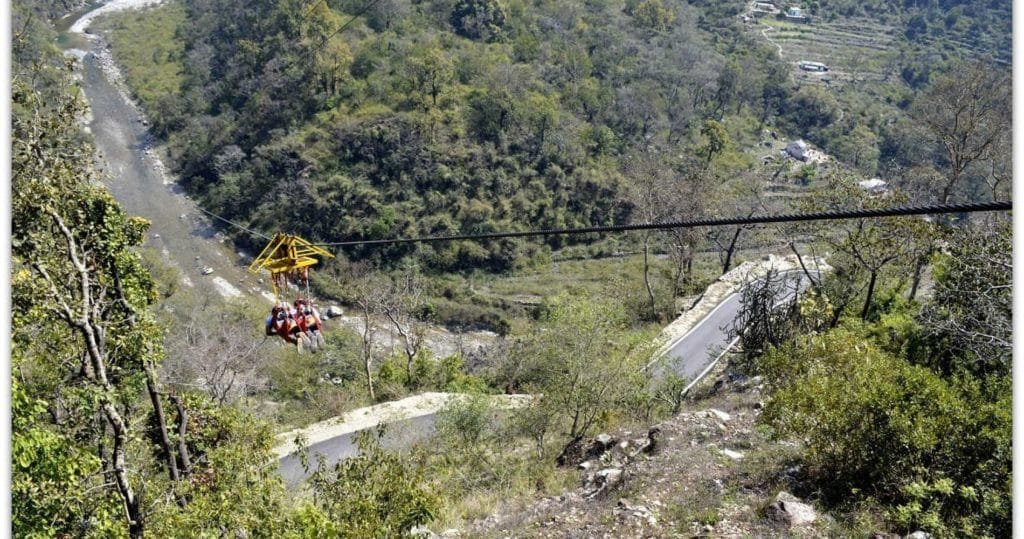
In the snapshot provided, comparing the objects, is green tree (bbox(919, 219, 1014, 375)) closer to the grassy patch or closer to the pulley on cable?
the pulley on cable

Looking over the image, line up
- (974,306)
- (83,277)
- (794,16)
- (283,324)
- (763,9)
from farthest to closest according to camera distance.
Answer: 1. (763,9)
2. (794,16)
3. (974,306)
4. (283,324)
5. (83,277)

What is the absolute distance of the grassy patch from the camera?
60219 millimetres

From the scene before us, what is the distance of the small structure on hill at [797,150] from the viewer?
2157 inches

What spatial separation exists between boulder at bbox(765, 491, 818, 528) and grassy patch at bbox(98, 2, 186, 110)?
2357 inches

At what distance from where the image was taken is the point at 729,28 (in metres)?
77.6

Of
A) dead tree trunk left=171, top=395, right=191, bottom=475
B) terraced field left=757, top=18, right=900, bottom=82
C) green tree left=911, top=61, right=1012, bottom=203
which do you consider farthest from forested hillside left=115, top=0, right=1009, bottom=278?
dead tree trunk left=171, top=395, right=191, bottom=475

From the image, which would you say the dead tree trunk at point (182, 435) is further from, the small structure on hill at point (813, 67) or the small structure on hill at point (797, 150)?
the small structure on hill at point (813, 67)

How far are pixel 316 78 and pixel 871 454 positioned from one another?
46703 millimetres

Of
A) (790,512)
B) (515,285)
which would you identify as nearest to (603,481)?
(790,512)

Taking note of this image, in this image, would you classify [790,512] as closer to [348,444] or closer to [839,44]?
[348,444]

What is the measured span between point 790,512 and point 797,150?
51.9 metres

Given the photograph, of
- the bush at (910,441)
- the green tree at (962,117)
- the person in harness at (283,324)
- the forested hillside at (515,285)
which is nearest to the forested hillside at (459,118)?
the forested hillside at (515,285)

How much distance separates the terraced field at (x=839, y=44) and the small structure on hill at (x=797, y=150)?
1742cm

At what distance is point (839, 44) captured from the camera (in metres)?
81.0
